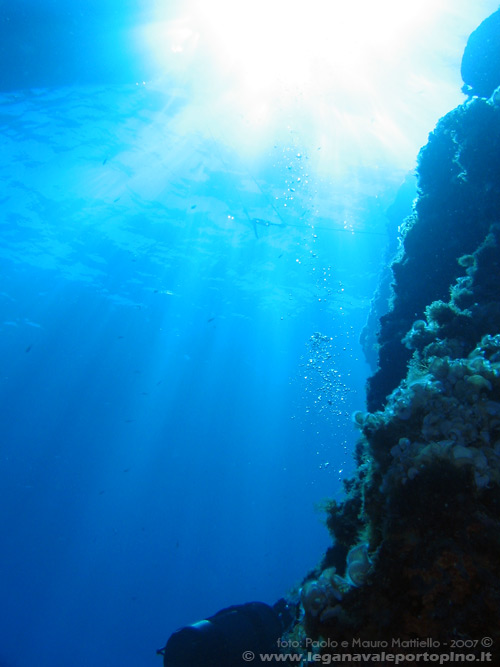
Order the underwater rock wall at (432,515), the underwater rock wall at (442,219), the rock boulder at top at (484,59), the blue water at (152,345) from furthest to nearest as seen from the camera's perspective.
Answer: the blue water at (152,345) → the rock boulder at top at (484,59) → the underwater rock wall at (442,219) → the underwater rock wall at (432,515)

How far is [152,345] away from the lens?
47.7 metres

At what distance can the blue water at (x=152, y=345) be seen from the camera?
17375 mm

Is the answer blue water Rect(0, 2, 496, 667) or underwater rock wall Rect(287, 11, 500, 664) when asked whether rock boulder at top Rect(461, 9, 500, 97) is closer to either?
underwater rock wall Rect(287, 11, 500, 664)

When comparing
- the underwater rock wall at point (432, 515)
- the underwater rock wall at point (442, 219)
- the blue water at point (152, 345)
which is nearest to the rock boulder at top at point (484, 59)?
the underwater rock wall at point (442, 219)

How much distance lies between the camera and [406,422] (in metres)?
3.70

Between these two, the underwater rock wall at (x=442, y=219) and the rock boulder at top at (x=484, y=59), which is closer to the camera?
the underwater rock wall at (x=442, y=219)

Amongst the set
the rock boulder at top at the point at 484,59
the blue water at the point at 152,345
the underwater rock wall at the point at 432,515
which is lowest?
the underwater rock wall at the point at 432,515

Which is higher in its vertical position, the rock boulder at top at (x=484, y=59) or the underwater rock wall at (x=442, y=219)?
the rock boulder at top at (x=484, y=59)

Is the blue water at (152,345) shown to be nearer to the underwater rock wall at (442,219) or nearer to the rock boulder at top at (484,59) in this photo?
the underwater rock wall at (442,219)

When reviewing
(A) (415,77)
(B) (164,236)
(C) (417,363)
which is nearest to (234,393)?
(B) (164,236)

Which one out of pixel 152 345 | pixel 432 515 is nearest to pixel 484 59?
pixel 432 515

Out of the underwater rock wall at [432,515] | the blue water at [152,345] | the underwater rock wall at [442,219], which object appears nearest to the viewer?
the underwater rock wall at [432,515]

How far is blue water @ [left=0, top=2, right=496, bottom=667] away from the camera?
1738cm

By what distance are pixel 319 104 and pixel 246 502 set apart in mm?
95544
